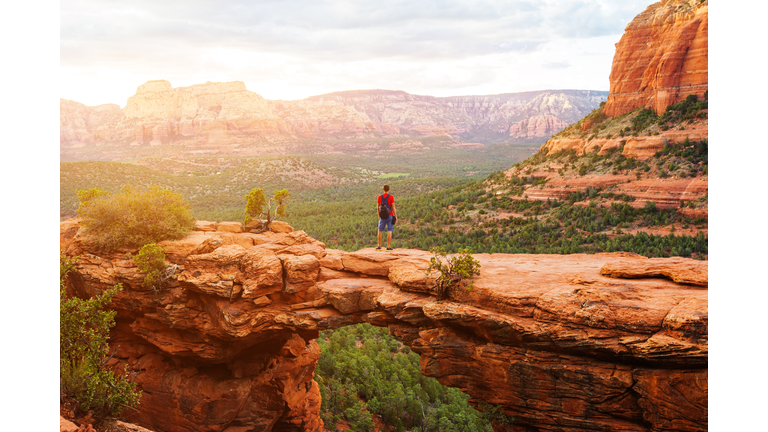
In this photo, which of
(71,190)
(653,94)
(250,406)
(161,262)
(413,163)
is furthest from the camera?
(413,163)

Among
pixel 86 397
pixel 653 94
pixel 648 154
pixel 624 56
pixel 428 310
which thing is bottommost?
pixel 86 397

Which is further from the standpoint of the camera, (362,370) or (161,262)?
(362,370)

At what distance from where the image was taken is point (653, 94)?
119 ft

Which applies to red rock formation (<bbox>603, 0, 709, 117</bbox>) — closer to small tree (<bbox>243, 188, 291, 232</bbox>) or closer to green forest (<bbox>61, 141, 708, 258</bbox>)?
green forest (<bbox>61, 141, 708, 258</bbox>)

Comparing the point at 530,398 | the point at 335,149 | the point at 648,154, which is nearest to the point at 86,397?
the point at 530,398

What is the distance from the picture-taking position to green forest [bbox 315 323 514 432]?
57.6ft

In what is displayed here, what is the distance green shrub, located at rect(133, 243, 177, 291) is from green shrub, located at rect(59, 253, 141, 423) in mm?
1542

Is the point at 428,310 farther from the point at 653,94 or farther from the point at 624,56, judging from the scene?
the point at 624,56

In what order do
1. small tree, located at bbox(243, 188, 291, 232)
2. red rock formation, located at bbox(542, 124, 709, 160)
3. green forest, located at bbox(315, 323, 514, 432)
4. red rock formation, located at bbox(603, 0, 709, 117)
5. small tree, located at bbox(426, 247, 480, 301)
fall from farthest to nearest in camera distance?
red rock formation, located at bbox(603, 0, 709, 117), red rock formation, located at bbox(542, 124, 709, 160), green forest, located at bbox(315, 323, 514, 432), small tree, located at bbox(243, 188, 291, 232), small tree, located at bbox(426, 247, 480, 301)

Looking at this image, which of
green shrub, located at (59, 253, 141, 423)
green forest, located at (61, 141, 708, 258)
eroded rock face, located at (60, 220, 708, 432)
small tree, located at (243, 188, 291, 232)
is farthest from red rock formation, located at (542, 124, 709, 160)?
green shrub, located at (59, 253, 141, 423)

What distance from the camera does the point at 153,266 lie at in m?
12.1

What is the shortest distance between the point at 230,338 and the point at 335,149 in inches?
5700

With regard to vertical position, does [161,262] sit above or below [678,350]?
above

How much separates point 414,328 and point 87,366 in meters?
7.44
